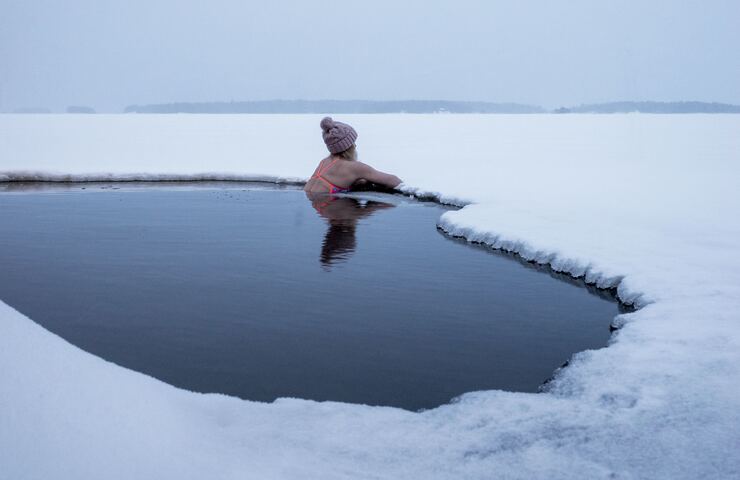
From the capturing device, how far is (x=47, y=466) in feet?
7.59

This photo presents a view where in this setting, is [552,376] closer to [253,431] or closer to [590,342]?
[590,342]

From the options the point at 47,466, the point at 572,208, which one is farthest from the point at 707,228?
the point at 47,466

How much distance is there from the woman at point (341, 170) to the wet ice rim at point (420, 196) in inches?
12.3

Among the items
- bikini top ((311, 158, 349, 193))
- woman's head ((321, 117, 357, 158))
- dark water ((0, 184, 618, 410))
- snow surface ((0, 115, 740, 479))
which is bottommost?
Result: snow surface ((0, 115, 740, 479))

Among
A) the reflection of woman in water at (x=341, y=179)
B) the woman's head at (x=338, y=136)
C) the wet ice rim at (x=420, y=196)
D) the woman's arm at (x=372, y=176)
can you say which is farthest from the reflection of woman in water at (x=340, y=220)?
the woman's head at (x=338, y=136)

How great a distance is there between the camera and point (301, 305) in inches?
247

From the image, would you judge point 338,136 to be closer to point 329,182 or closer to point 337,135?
point 337,135

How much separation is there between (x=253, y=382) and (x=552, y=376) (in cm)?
201

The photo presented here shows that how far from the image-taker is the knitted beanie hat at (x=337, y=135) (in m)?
13.9

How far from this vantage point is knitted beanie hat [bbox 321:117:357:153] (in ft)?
45.8

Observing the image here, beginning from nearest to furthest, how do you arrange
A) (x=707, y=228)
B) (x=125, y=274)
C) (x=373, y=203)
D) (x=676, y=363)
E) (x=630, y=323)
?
(x=676, y=363), (x=630, y=323), (x=125, y=274), (x=707, y=228), (x=373, y=203)

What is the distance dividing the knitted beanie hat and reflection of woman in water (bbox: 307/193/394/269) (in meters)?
1.06

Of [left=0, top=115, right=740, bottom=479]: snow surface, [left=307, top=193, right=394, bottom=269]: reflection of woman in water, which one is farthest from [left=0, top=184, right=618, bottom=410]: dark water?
[left=0, top=115, right=740, bottom=479]: snow surface

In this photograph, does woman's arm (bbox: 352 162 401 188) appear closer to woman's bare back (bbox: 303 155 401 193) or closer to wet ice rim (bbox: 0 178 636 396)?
woman's bare back (bbox: 303 155 401 193)
